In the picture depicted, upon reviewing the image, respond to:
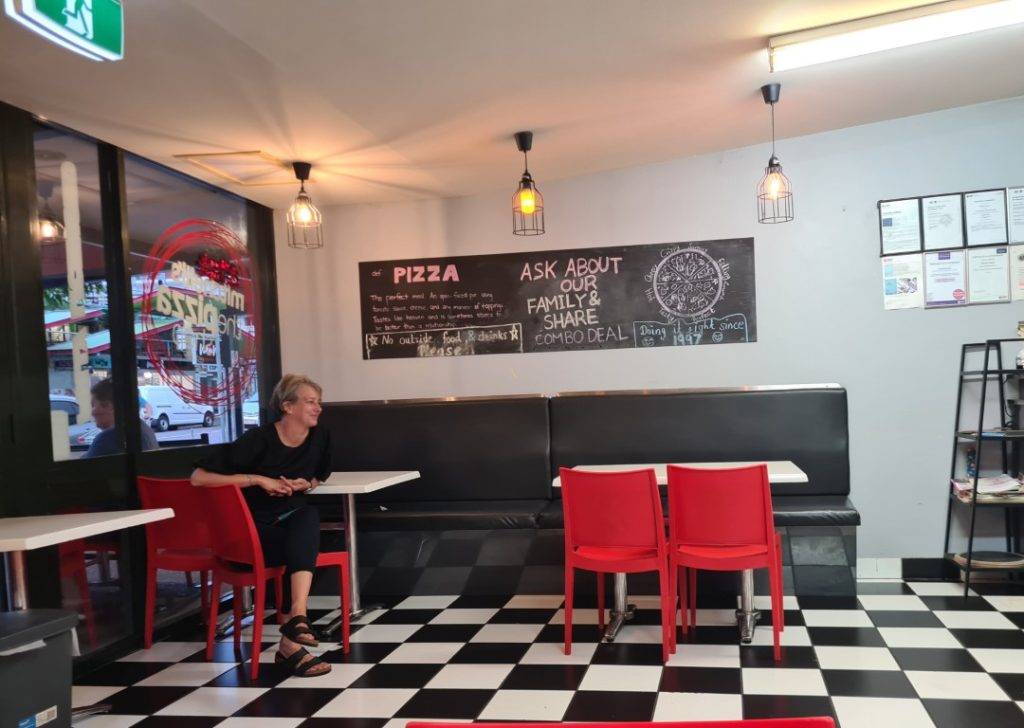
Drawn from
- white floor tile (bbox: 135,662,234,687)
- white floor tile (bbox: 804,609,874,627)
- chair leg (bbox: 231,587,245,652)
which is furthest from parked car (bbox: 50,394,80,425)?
white floor tile (bbox: 804,609,874,627)

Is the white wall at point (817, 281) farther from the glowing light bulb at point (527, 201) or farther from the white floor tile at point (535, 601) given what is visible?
the white floor tile at point (535, 601)

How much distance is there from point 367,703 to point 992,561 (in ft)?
Answer: 11.5

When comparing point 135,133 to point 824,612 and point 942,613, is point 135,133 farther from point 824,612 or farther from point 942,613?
point 942,613

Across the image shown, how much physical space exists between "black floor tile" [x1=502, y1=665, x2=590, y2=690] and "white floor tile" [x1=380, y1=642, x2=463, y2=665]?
0.41m

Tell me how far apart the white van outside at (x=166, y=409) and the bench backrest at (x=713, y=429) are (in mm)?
2175

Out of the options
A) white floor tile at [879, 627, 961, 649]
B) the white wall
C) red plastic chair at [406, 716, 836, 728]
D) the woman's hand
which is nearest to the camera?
red plastic chair at [406, 716, 836, 728]

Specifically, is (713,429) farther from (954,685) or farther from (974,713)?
(974,713)

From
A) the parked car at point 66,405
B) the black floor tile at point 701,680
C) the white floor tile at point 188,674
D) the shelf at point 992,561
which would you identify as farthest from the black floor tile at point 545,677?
the shelf at point 992,561

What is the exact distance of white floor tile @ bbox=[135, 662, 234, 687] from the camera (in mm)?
3877

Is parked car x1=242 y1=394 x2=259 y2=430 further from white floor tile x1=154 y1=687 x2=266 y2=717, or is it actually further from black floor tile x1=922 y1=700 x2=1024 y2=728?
black floor tile x1=922 y1=700 x2=1024 y2=728

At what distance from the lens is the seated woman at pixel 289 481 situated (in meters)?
Result: 3.97

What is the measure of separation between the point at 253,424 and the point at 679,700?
3520 mm

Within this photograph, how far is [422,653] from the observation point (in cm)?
413

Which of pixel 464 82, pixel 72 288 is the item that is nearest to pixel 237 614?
pixel 72 288
